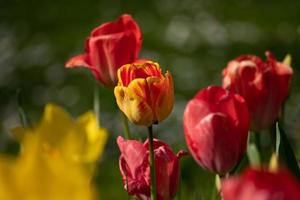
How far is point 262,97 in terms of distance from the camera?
1.27 meters

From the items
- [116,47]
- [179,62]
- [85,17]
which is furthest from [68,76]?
[116,47]

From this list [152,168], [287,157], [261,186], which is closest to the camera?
[261,186]

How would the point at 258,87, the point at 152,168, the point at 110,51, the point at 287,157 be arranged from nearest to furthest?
the point at 152,168 → the point at 287,157 → the point at 258,87 → the point at 110,51

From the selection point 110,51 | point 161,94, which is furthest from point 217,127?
point 110,51

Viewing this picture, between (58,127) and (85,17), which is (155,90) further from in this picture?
(85,17)

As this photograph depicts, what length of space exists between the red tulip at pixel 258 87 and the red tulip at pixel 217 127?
7.3 inches

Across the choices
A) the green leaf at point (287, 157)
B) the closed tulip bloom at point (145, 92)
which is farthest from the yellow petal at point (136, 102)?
the green leaf at point (287, 157)

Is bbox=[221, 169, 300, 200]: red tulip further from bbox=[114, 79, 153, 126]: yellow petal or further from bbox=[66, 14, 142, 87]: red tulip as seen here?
bbox=[66, 14, 142, 87]: red tulip

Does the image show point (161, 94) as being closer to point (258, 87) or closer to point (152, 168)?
point (152, 168)

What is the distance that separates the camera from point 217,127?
1.05 meters

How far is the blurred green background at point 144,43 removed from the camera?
5.28 m

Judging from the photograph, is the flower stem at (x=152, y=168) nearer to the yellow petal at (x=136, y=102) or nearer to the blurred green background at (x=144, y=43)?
the yellow petal at (x=136, y=102)

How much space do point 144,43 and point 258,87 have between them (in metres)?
5.19

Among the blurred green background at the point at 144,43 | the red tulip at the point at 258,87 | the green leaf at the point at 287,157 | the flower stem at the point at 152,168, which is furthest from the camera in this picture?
the blurred green background at the point at 144,43
